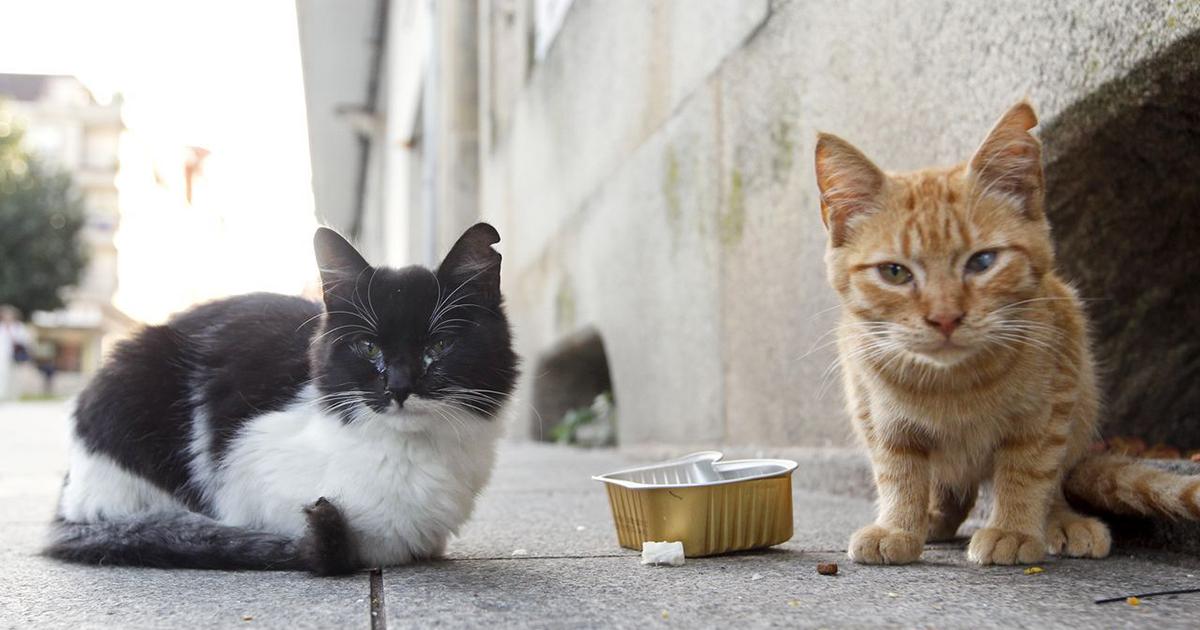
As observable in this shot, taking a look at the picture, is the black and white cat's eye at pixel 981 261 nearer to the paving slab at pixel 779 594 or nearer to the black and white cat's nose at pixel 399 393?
the paving slab at pixel 779 594

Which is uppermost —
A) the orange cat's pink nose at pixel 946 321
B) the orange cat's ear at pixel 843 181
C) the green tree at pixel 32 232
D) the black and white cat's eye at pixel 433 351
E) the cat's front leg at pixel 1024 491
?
the green tree at pixel 32 232

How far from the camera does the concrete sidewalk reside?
1486mm

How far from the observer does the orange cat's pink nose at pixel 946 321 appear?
1782 millimetres

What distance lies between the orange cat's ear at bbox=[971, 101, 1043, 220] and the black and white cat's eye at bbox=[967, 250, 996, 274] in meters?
0.13

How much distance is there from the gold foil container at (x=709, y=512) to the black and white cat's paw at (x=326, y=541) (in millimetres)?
618

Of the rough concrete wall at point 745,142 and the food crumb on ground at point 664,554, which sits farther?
the rough concrete wall at point 745,142

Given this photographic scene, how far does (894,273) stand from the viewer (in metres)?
1.93

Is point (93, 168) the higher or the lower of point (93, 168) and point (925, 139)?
the higher

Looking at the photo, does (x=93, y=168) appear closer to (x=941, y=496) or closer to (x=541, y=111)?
(x=541, y=111)

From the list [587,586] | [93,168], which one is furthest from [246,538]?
[93,168]

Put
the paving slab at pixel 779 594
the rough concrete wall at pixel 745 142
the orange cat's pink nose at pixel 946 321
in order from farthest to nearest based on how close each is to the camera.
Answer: the rough concrete wall at pixel 745 142 → the orange cat's pink nose at pixel 946 321 → the paving slab at pixel 779 594

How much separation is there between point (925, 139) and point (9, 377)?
75.5 ft

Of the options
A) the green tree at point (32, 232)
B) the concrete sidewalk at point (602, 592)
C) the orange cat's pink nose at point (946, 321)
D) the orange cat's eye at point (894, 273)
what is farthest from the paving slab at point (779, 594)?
the green tree at point (32, 232)

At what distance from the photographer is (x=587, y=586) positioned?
1777mm
